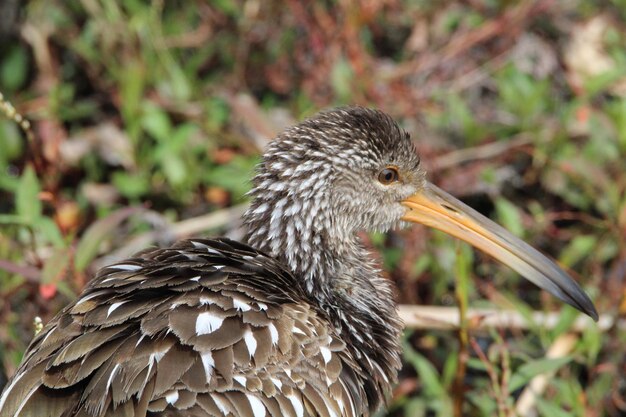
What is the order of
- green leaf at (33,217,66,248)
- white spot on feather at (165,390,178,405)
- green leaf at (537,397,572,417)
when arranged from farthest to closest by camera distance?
green leaf at (33,217,66,248), green leaf at (537,397,572,417), white spot on feather at (165,390,178,405)

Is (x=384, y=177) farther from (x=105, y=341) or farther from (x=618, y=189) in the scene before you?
(x=618, y=189)

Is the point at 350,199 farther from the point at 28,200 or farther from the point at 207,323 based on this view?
the point at 28,200

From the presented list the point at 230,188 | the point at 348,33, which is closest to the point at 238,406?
the point at 230,188

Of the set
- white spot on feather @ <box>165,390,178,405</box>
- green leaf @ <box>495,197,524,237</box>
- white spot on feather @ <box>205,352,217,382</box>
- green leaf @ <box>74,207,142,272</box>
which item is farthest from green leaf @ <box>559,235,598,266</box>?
white spot on feather @ <box>165,390,178,405</box>

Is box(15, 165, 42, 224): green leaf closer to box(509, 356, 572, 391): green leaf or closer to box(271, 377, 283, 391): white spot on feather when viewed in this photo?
box(271, 377, 283, 391): white spot on feather

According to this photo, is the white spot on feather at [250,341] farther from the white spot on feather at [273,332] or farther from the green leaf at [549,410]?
the green leaf at [549,410]

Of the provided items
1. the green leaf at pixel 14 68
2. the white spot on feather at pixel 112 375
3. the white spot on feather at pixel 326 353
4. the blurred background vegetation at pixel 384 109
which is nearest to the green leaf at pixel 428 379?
the blurred background vegetation at pixel 384 109

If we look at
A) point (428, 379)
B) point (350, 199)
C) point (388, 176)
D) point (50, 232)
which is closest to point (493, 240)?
point (388, 176)
